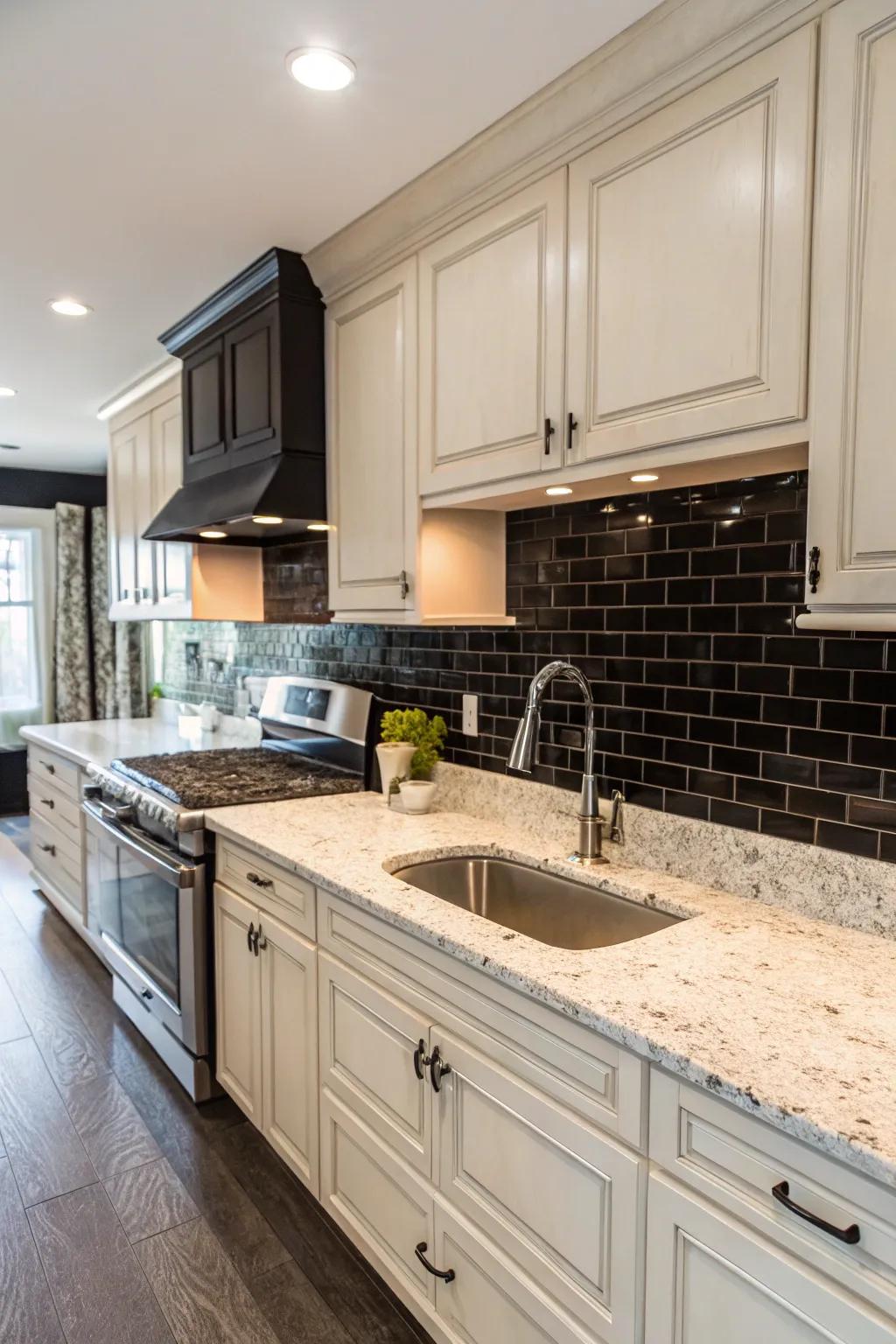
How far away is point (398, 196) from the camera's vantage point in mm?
2088

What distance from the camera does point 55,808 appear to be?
12.7 feet

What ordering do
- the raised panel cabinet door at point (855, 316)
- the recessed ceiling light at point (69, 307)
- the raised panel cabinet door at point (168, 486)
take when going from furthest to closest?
the raised panel cabinet door at point (168, 486) < the recessed ceiling light at point (69, 307) < the raised panel cabinet door at point (855, 316)

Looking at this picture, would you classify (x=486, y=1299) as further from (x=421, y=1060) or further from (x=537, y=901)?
(x=537, y=901)

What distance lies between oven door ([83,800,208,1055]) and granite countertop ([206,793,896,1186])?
600 mm

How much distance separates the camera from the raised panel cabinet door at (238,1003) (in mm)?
2188

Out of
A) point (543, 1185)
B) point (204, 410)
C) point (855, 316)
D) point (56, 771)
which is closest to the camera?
point (855, 316)

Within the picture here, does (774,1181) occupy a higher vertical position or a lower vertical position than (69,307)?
lower

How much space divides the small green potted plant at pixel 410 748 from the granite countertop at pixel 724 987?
0.48 metres

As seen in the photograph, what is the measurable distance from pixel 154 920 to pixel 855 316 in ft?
8.02

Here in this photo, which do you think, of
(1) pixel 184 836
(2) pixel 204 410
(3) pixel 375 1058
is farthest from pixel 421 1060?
(2) pixel 204 410

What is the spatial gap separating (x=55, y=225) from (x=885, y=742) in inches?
94.2

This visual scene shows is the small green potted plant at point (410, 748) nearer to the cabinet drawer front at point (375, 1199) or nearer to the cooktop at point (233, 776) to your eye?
the cooktop at point (233, 776)

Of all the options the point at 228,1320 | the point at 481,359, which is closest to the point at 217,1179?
the point at 228,1320

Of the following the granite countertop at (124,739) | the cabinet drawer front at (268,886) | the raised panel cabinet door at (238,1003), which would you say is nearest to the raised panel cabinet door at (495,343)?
the cabinet drawer front at (268,886)
